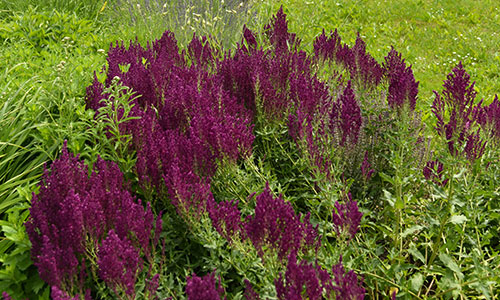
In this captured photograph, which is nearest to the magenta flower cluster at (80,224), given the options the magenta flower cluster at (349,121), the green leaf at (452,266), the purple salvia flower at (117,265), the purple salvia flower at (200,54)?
the purple salvia flower at (117,265)

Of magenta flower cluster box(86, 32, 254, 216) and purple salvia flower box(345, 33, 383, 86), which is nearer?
magenta flower cluster box(86, 32, 254, 216)

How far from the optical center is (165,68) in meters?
3.68

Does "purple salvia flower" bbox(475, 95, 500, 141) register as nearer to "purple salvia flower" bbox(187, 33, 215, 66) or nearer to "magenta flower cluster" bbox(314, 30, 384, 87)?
"magenta flower cluster" bbox(314, 30, 384, 87)

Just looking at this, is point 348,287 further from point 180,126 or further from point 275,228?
point 180,126

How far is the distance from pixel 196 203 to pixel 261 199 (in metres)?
0.35

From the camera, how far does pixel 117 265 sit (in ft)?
5.79

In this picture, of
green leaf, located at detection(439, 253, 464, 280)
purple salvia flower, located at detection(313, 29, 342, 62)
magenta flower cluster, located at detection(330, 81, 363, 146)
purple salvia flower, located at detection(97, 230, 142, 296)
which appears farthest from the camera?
purple salvia flower, located at detection(313, 29, 342, 62)

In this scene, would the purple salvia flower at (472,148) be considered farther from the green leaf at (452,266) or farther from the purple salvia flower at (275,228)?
the purple salvia flower at (275,228)

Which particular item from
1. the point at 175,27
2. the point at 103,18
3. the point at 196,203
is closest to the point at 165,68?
the point at 196,203

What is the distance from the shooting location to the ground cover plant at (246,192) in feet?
6.42

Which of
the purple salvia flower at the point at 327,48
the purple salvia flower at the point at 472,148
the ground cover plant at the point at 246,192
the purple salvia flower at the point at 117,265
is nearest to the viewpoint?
the purple salvia flower at the point at 117,265

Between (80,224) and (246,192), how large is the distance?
100 cm

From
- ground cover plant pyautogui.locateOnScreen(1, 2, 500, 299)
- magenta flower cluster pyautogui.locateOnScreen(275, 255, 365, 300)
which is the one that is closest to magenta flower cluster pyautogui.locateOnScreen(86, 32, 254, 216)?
ground cover plant pyautogui.locateOnScreen(1, 2, 500, 299)

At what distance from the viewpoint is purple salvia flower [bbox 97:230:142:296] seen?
1768 millimetres
